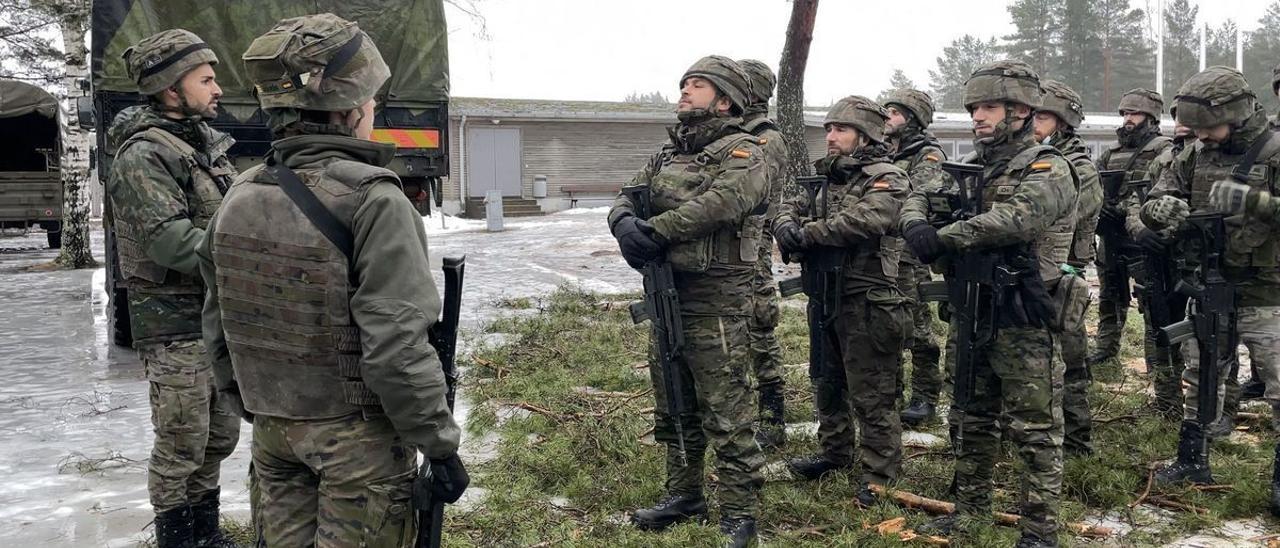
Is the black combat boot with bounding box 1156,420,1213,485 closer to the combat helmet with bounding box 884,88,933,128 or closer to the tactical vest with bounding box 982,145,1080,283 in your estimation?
the tactical vest with bounding box 982,145,1080,283

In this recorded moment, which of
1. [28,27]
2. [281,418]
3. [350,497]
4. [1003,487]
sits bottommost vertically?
[1003,487]

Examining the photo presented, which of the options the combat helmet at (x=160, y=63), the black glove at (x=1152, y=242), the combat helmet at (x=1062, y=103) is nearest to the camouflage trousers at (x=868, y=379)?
the combat helmet at (x=1062, y=103)

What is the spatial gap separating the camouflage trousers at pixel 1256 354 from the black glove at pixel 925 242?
1852mm

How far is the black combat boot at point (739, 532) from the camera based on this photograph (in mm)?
4293

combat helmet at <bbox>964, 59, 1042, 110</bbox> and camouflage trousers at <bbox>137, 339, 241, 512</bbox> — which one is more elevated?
combat helmet at <bbox>964, 59, 1042, 110</bbox>

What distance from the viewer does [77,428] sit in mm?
6180

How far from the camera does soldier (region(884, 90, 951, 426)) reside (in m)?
6.34

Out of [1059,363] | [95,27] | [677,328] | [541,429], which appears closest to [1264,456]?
[1059,363]

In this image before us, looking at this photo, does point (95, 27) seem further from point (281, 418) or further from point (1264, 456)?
point (1264, 456)

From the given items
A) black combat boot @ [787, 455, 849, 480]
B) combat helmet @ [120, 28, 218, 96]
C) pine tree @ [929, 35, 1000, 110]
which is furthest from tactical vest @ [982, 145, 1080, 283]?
pine tree @ [929, 35, 1000, 110]

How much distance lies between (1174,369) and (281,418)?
5.91 m

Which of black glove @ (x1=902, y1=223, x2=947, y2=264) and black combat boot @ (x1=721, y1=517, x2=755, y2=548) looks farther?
black glove @ (x1=902, y1=223, x2=947, y2=264)

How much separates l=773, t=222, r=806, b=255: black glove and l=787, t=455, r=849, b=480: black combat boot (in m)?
1.19

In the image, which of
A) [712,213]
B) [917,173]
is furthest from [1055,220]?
[917,173]
